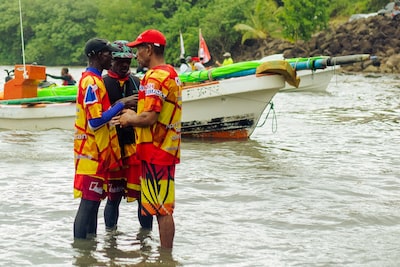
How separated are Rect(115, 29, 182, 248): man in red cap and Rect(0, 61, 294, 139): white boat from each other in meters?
7.72

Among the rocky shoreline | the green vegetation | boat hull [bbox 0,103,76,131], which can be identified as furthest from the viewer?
the green vegetation

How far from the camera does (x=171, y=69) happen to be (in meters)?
6.09

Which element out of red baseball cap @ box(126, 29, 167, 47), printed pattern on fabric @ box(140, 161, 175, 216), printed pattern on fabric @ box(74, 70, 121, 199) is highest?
red baseball cap @ box(126, 29, 167, 47)

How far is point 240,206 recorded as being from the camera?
348 inches

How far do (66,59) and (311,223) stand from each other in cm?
8219

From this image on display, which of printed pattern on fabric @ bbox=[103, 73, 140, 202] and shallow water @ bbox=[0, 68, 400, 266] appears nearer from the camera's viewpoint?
printed pattern on fabric @ bbox=[103, 73, 140, 202]

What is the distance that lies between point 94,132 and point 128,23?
281 feet

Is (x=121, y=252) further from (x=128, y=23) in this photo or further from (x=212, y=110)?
(x=128, y=23)

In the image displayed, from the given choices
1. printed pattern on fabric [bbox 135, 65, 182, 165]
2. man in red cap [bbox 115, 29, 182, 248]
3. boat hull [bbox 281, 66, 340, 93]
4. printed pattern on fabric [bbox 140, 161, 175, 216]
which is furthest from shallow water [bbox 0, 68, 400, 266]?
boat hull [bbox 281, 66, 340, 93]

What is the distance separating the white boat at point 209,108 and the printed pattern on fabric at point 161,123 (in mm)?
7787

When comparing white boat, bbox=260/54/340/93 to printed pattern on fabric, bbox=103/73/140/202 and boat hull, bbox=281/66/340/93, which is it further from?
printed pattern on fabric, bbox=103/73/140/202

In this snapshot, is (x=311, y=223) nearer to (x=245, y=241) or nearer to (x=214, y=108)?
(x=245, y=241)

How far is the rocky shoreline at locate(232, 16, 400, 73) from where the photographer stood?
155 feet

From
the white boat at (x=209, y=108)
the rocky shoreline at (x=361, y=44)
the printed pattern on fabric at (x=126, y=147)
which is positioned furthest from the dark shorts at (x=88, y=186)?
the rocky shoreline at (x=361, y=44)
